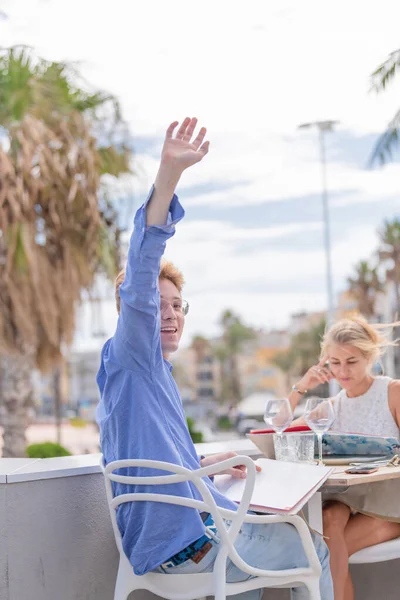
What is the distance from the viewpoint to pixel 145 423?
8.00 ft

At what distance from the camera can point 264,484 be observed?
2729 millimetres

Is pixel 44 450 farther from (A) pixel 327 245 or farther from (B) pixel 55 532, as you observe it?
(A) pixel 327 245

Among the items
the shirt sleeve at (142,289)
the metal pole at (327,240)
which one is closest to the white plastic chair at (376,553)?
the shirt sleeve at (142,289)

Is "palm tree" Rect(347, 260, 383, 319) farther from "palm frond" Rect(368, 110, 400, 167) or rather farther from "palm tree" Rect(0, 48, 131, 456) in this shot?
"palm tree" Rect(0, 48, 131, 456)

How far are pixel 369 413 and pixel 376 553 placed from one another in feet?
3.18

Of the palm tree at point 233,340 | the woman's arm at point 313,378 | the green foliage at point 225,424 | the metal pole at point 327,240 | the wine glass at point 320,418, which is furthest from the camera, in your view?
the palm tree at point 233,340

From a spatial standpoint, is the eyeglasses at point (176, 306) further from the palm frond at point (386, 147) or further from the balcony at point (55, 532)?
the palm frond at point (386, 147)

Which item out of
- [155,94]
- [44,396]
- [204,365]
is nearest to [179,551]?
[155,94]

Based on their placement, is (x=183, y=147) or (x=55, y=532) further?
(x=55, y=532)

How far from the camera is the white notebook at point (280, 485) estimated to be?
8.33ft

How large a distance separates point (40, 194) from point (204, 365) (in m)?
105

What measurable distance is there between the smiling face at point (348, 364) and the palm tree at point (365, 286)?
45.6 m

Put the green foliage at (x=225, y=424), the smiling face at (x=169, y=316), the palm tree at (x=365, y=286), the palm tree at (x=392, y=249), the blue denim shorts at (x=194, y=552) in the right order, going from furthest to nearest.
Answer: the green foliage at (x=225, y=424) < the palm tree at (x=365, y=286) < the palm tree at (x=392, y=249) < the smiling face at (x=169, y=316) < the blue denim shorts at (x=194, y=552)

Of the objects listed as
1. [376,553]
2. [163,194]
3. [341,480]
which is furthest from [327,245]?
[163,194]
